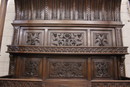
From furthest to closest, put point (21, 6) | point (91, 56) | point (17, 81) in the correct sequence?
point (21, 6), point (91, 56), point (17, 81)

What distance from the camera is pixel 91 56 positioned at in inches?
79.0

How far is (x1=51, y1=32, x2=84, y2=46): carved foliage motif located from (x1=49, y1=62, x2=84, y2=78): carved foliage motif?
31 cm

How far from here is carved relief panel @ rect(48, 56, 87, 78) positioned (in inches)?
77.7

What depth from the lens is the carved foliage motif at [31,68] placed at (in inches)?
77.7

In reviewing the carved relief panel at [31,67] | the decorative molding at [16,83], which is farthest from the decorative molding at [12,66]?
the decorative molding at [16,83]

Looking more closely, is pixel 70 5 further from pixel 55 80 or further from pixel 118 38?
pixel 55 80

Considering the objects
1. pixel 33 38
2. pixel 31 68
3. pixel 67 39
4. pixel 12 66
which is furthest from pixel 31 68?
pixel 67 39

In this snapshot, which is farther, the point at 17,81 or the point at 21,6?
the point at 21,6

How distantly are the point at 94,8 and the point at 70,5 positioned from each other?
393 millimetres

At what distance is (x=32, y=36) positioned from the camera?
2092 mm

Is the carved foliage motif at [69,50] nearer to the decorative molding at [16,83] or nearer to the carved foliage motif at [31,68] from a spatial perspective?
the carved foliage motif at [31,68]

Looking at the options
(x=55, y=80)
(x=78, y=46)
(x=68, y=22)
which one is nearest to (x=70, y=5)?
(x=68, y=22)

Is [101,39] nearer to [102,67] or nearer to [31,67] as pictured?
[102,67]

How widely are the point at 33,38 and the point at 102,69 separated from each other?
3.81ft
